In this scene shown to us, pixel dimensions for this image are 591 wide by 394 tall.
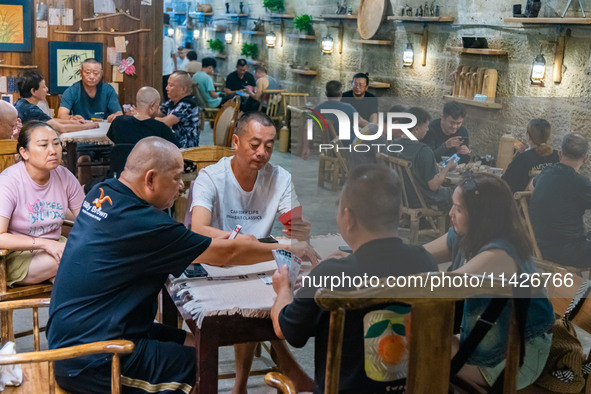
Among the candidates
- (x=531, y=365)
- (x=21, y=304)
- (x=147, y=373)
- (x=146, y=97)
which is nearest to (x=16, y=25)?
(x=146, y=97)

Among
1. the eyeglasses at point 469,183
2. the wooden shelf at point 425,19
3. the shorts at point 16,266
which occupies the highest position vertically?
the wooden shelf at point 425,19

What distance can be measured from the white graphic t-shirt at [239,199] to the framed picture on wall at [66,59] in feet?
15.9

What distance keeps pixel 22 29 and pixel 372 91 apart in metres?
4.72

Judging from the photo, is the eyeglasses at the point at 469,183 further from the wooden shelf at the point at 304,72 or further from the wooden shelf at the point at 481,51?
the wooden shelf at the point at 304,72

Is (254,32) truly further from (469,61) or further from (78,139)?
(78,139)

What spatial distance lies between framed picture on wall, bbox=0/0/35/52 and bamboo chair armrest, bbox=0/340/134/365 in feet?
19.8

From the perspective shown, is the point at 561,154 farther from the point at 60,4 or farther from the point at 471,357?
the point at 60,4

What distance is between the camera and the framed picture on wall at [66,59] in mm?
7504

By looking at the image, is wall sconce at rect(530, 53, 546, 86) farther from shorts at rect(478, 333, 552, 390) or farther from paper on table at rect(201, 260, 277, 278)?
shorts at rect(478, 333, 552, 390)

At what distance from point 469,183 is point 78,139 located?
185 inches

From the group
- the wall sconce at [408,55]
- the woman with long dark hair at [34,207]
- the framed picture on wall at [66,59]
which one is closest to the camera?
the woman with long dark hair at [34,207]

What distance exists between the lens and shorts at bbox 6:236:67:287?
318 cm

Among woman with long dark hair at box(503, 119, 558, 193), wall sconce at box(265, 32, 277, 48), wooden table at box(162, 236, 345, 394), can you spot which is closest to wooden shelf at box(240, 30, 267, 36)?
wall sconce at box(265, 32, 277, 48)

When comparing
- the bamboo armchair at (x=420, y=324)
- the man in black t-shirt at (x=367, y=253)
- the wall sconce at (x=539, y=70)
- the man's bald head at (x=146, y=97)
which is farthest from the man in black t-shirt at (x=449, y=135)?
the wall sconce at (x=539, y=70)
